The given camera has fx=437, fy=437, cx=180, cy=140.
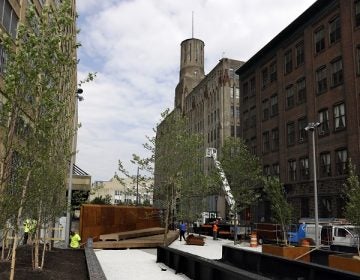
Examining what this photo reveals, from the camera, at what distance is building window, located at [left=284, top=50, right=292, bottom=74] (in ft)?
155

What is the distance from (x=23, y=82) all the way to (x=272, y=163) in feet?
141

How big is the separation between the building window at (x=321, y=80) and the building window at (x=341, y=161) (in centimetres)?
642

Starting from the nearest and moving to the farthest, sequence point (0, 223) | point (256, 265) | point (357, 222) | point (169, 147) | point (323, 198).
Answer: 1. point (0, 223)
2. point (256, 265)
3. point (357, 222)
4. point (169, 147)
5. point (323, 198)

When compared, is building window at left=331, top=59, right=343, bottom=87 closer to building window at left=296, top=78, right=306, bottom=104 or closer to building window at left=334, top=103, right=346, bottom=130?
building window at left=334, top=103, right=346, bottom=130

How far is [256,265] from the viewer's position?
16.5 m

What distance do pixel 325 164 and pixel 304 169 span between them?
12.0ft

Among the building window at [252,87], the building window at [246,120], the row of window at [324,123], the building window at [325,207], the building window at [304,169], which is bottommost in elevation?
the building window at [325,207]

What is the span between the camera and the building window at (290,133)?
4546 cm

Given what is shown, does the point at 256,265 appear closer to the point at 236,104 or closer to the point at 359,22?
the point at 359,22

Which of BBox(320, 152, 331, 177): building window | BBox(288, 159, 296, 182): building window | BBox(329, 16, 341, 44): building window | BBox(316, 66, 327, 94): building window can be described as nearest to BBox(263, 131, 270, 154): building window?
BBox(288, 159, 296, 182): building window

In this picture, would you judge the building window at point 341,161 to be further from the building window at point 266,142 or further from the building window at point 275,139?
the building window at point 266,142

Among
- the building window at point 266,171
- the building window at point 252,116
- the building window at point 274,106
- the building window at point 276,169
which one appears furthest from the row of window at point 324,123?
the building window at point 252,116

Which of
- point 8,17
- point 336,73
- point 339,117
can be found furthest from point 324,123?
point 8,17

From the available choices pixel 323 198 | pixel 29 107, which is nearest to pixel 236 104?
pixel 323 198
